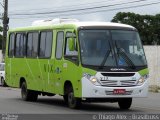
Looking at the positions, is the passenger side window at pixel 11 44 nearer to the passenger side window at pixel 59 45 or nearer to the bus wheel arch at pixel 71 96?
the passenger side window at pixel 59 45

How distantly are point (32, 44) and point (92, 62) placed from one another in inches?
192

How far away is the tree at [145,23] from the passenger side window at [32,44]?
69.9 metres

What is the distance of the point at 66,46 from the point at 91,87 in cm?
205

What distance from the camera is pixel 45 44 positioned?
2078 centimetres

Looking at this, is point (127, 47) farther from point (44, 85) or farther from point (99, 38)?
Result: point (44, 85)

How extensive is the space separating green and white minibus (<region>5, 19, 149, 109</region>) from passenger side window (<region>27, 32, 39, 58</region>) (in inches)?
24.0

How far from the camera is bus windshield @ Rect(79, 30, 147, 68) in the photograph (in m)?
17.9

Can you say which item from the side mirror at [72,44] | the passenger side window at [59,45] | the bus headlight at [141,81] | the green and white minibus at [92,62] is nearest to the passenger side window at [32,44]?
the green and white minibus at [92,62]

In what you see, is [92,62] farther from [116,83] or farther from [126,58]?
[126,58]

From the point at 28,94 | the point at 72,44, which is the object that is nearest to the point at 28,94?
the point at 28,94

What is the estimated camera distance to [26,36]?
22.8 m

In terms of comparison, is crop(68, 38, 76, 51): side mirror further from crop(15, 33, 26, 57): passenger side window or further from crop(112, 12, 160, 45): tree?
crop(112, 12, 160, 45): tree

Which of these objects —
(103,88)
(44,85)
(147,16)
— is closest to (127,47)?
(103,88)

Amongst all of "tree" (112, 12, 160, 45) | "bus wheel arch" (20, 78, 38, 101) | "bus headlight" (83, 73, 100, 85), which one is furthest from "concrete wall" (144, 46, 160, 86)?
"tree" (112, 12, 160, 45)
